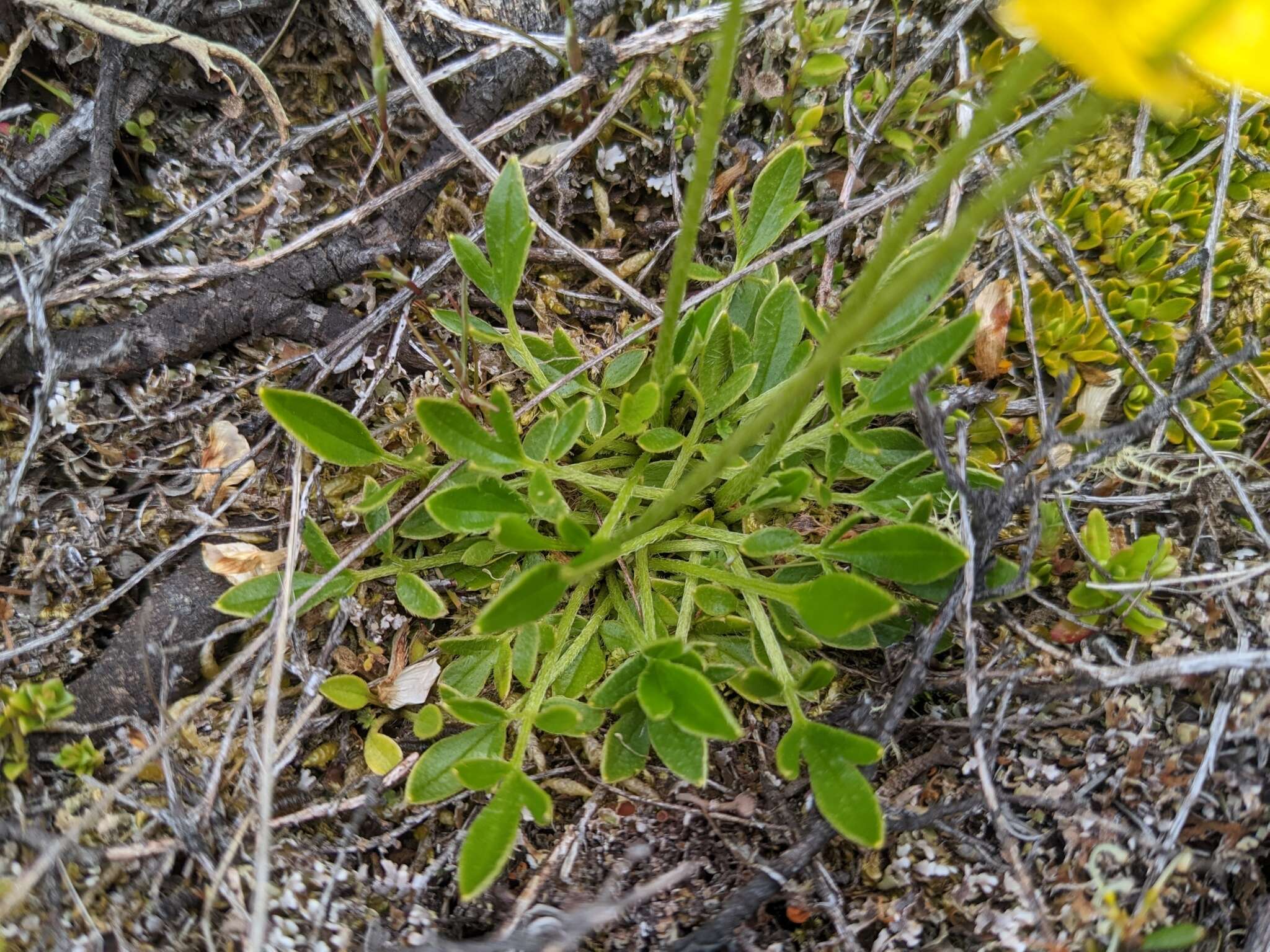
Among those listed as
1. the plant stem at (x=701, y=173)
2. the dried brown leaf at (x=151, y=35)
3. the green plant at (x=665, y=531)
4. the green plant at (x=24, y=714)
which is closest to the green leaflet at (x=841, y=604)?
the green plant at (x=665, y=531)

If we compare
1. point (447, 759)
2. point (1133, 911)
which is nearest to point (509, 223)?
point (447, 759)

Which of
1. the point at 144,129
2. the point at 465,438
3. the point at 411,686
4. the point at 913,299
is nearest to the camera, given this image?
the point at 465,438

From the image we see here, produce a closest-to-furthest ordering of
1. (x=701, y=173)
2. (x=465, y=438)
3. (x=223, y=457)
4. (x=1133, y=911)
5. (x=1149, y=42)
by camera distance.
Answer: (x=1149, y=42), (x=701, y=173), (x=1133, y=911), (x=465, y=438), (x=223, y=457)

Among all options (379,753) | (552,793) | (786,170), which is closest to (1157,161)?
(786,170)

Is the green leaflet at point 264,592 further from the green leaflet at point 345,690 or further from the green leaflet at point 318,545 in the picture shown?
the green leaflet at point 345,690

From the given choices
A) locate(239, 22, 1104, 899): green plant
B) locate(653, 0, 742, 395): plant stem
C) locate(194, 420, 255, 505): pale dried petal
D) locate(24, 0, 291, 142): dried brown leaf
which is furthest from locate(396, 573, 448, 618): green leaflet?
locate(24, 0, 291, 142): dried brown leaf

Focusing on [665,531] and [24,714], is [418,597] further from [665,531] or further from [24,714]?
[24,714]
